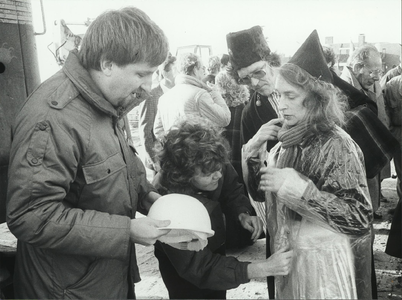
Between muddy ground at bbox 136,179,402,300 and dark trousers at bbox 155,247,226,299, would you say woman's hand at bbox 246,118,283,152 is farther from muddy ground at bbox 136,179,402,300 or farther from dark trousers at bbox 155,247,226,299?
muddy ground at bbox 136,179,402,300

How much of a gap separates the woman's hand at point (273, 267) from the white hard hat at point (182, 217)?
0.25 m

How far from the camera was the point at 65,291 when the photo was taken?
1416 millimetres

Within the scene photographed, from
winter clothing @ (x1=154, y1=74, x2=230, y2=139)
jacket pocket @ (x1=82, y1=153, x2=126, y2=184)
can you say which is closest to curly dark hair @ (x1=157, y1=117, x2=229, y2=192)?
jacket pocket @ (x1=82, y1=153, x2=126, y2=184)

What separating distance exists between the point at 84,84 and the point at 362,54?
185cm

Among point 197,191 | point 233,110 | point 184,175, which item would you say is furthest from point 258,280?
point 184,175

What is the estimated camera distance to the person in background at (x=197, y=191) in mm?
1717

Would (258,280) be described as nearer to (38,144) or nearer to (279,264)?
(279,264)

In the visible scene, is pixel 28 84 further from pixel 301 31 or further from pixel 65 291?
pixel 301 31

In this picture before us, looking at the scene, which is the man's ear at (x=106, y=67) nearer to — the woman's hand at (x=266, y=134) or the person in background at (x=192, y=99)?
the woman's hand at (x=266, y=134)

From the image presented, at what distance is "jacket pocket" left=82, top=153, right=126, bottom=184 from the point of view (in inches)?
54.6

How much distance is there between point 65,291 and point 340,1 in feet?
5.94

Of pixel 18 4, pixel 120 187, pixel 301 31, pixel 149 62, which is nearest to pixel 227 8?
pixel 301 31

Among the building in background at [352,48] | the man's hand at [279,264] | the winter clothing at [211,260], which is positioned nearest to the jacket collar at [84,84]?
the winter clothing at [211,260]

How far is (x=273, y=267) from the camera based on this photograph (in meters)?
1.63
